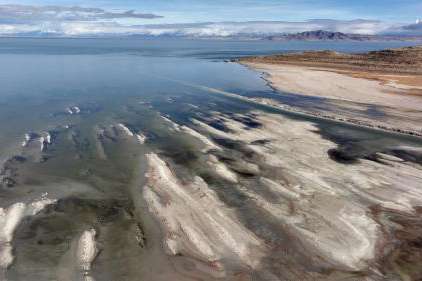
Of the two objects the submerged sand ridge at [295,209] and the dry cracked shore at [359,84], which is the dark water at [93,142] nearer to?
the submerged sand ridge at [295,209]

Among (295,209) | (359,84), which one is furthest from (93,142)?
(359,84)

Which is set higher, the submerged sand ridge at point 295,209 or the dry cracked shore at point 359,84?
the dry cracked shore at point 359,84

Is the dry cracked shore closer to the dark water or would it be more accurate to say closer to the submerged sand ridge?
the dark water

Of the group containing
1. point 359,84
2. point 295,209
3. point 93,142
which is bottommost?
point 295,209

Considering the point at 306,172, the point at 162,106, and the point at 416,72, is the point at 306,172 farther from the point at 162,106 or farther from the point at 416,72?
the point at 416,72

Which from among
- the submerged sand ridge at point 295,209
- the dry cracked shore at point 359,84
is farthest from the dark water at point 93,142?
the dry cracked shore at point 359,84

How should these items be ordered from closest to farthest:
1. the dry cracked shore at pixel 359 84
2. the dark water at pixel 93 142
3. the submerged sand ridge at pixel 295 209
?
the submerged sand ridge at pixel 295 209
the dark water at pixel 93 142
the dry cracked shore at pixel 359 84

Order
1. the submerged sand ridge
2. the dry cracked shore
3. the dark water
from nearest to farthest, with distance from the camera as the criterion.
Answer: the submerged sand ridge
the dark water
the dry cracked shore

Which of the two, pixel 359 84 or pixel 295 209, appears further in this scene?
pixel 359 84

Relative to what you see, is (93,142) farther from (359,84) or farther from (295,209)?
(359,84)

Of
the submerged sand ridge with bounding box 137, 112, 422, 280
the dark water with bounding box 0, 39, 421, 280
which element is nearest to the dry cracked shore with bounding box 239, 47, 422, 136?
the dark water with bounding box 0, 39, 421, 280
